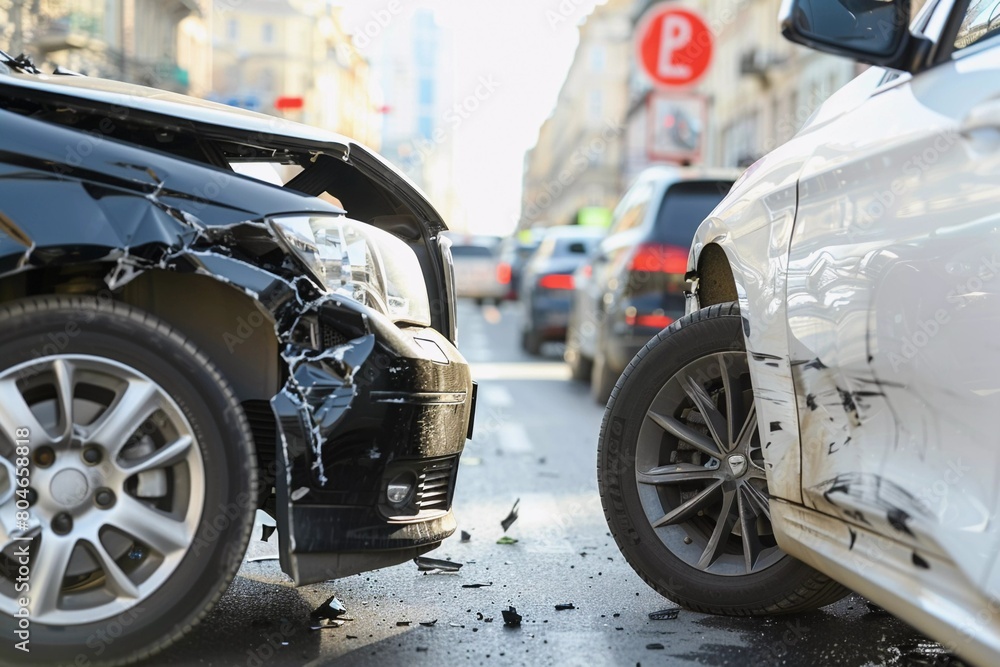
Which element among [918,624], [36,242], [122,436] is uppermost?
[36,242]

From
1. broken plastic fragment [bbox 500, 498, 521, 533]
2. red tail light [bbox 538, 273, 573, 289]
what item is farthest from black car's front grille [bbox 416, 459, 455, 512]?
red tail light [bbox 538, 273, 573, 289]

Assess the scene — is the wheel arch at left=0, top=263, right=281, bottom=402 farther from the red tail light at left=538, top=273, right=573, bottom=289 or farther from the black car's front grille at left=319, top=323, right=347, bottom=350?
the red tail light at left=538, top=273, right=573, bottom=289

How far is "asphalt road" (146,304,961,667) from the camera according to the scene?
3322 mm

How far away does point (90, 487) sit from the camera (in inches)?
A: 114

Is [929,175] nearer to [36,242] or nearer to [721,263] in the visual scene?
[721,263]

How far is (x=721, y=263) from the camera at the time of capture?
413 cm

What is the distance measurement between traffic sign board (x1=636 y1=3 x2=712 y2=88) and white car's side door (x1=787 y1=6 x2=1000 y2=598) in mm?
15195

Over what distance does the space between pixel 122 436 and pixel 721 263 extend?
2.01 meters

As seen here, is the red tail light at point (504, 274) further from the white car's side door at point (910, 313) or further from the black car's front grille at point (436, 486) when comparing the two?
the white car's side door at point (910, 313)

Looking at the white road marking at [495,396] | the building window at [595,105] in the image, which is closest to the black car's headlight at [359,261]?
the white road marking at [495,396]

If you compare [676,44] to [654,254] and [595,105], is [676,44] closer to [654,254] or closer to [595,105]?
[654,254]

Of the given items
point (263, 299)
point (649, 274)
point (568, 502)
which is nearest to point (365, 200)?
point (263, 299)

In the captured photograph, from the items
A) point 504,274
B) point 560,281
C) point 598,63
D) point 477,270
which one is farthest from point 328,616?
point 598,63

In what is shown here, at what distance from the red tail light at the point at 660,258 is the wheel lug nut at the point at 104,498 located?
639 centimetres
